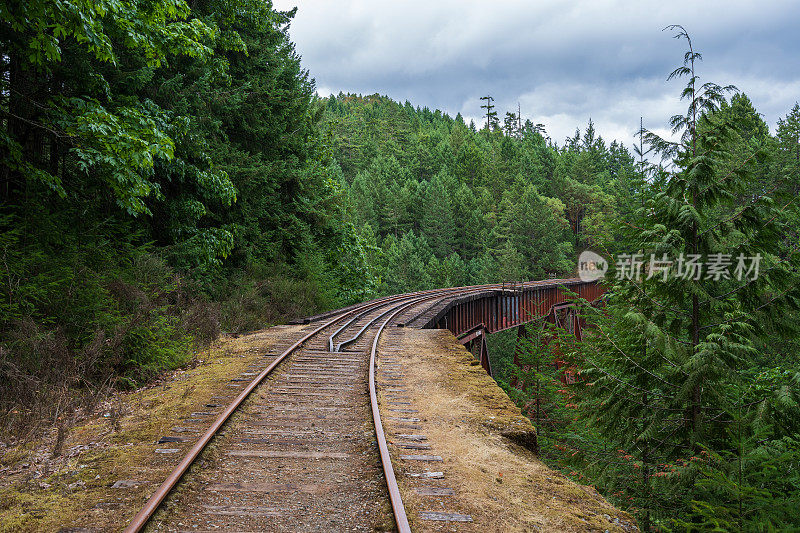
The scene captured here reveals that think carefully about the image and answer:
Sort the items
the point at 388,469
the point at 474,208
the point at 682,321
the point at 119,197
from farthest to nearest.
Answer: the point at 474,208 < the point at 119,197 < the point at 682,321 < the point at 388,469

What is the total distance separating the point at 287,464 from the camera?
4613 mm

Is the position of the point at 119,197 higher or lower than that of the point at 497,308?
higher

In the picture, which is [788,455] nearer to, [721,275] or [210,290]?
[721,275]

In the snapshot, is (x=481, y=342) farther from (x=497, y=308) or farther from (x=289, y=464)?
(x=289, y=464)

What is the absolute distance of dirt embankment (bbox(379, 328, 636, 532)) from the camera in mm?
3793

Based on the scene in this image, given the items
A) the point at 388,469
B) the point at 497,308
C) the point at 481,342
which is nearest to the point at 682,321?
the point at 388,469

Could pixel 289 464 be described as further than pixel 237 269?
No

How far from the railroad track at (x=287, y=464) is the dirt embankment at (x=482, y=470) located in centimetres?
31

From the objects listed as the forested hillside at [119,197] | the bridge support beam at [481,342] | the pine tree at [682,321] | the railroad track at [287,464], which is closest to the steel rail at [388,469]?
the railroad track at [287,464]

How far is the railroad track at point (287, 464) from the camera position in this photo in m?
3.62

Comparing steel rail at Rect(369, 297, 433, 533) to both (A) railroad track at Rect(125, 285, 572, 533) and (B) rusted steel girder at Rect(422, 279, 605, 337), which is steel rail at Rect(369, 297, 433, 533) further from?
(B) rusted steel girder at Rect(422, 279, 605, 337)

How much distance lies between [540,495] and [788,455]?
1875 mm

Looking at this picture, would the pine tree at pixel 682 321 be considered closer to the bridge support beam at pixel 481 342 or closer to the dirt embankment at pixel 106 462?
the dirt embankment at pixel 106 462

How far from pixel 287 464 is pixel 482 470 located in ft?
6.17
